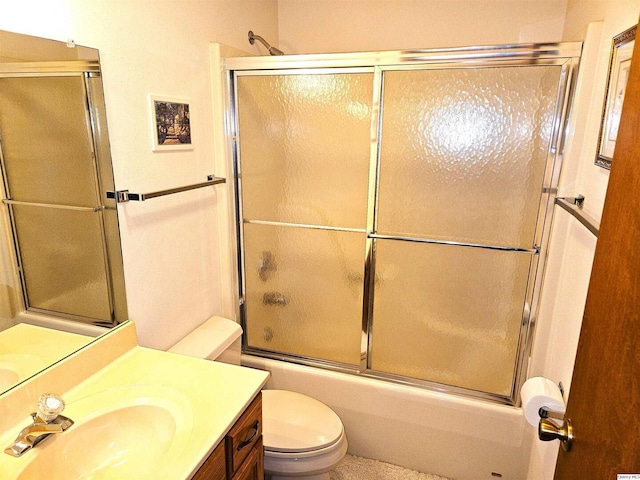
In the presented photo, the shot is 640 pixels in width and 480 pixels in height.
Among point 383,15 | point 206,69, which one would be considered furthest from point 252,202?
point 383,15

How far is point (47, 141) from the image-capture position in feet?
3.81

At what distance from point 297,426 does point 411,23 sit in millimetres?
2074

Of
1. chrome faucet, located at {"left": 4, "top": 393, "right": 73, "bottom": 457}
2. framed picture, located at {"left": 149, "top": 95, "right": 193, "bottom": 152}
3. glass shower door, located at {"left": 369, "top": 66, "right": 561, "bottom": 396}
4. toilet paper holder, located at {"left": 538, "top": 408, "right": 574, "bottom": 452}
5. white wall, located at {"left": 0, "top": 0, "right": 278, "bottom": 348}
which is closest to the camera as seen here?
toilet paper holder, located at {"left": 538, "top": 408, "right": 574, "bottom": 452}

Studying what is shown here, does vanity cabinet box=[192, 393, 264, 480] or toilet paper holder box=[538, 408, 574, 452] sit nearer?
toilet paper holder box=[538, 408, 574, 452]

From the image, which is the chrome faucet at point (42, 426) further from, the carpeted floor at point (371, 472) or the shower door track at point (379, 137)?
the carpeted floor at point (371, 472)

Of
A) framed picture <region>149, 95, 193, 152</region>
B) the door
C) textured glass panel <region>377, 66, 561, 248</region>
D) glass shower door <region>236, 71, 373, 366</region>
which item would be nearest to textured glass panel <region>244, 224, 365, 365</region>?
glass shower door <region>236, 71, 373, 366</region>

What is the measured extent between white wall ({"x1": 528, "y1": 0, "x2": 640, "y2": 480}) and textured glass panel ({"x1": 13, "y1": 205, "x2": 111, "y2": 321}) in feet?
5.14

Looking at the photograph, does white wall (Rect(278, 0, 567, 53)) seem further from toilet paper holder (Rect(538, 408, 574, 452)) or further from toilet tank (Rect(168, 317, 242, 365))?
toilet paper holder (Rect(538, 408, 574, 452))

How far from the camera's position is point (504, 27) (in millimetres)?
2068

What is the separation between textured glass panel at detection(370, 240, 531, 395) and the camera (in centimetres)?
183

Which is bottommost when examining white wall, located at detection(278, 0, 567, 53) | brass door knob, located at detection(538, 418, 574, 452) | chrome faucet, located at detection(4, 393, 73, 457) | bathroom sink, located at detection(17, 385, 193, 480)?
bathroom sink, located at detection(17, 385, 193, 480)

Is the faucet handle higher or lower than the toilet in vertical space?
higher

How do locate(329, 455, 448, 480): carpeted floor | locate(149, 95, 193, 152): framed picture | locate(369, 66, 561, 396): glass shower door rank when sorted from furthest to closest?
locate(329, 455, 448, 480): carpeted floor
locate(369, 66, 561, 396): glass shower door
locate(149, 95, 193, 152): framed picture

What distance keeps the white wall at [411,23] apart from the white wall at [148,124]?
0.34 m
